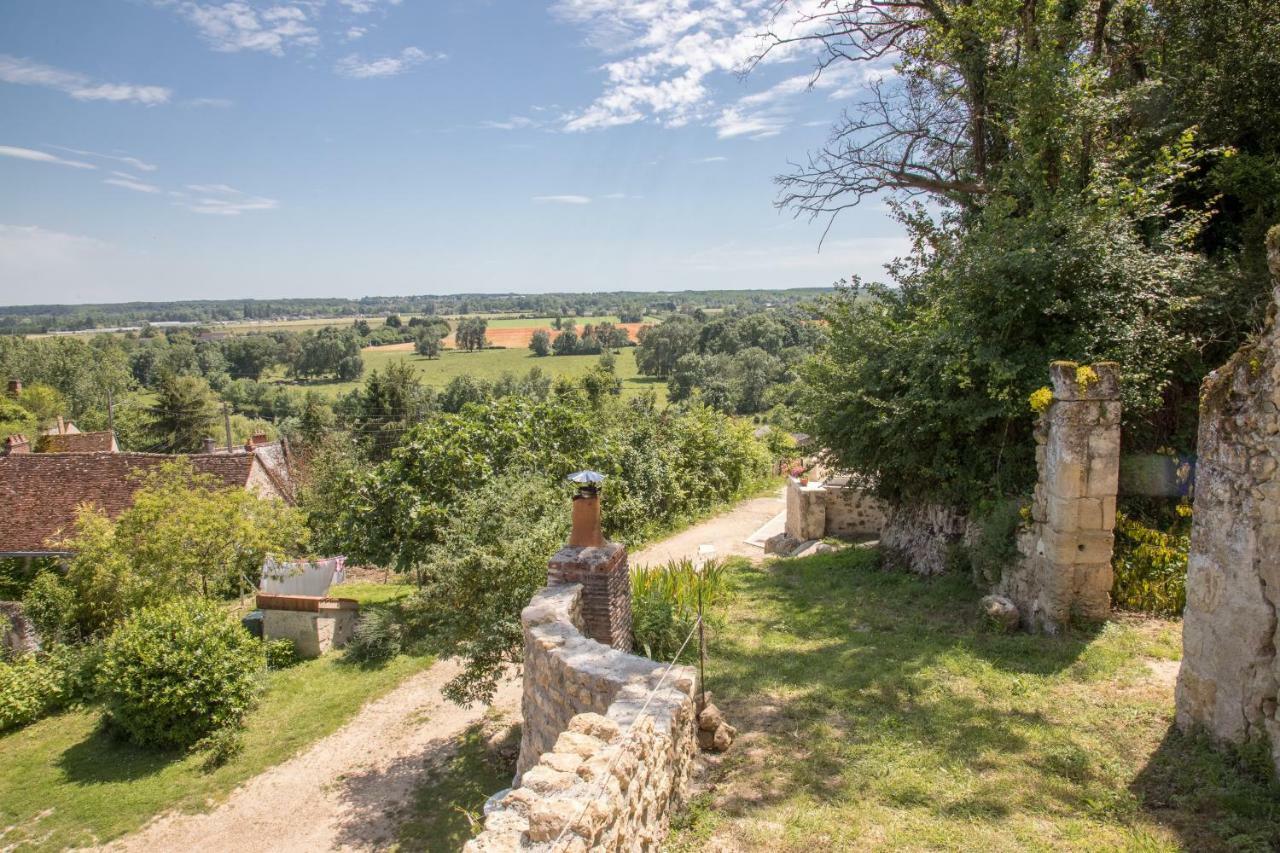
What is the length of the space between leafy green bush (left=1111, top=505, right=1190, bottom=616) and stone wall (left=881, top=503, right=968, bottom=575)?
2.31 m

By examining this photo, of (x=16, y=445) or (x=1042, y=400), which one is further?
(x=16, y=445)

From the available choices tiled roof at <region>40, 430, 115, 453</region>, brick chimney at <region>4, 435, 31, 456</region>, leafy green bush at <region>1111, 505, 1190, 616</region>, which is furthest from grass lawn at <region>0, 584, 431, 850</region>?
tiled roof at <region>40, 430, 115, 453</region>

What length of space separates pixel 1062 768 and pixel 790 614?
4.63 m

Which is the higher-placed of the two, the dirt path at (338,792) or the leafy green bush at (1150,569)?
the leafy green bush at (1150,569)

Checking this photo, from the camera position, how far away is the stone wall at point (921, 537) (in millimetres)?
10406

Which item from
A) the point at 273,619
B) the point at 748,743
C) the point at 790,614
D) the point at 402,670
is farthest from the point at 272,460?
the point at 748,743

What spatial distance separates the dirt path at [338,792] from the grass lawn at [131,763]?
1.25ft

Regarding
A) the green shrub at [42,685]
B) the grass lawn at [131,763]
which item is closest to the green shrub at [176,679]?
the grass lawn at [131,763]

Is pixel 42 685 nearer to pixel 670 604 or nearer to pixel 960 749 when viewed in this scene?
pixel 670 604

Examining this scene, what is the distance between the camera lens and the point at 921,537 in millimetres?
10938

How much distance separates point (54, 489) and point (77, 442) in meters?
15.9

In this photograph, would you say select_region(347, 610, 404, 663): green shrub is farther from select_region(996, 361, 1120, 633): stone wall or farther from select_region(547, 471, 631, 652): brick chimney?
select_region(996, 361, 1120, 633): stone wall

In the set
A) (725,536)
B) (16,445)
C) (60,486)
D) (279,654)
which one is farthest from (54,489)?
(725,536)

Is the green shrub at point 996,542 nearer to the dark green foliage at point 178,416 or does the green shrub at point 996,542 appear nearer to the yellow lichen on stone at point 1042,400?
the yellow lichen on stone at point 1042,400
